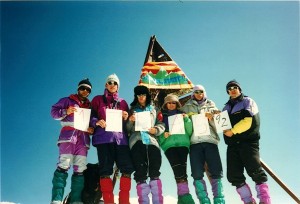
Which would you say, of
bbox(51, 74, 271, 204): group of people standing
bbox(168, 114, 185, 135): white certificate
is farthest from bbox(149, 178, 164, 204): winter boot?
bbox(168, 114, 185, 135): white certificate

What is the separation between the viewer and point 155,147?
5.19 metres

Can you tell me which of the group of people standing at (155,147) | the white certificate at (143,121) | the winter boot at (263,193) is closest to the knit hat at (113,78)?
the group of people standing at (155,147)

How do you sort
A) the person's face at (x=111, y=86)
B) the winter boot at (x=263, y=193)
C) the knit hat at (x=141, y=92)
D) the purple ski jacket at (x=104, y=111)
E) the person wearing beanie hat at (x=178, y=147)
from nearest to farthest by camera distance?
1. the winter boot at (x=263, y=193)
2. the person wearing beanie hat at (x=178, y=147)
3. the purple ski jacket at (x=104, y=111)
4. the person's face at (x=111, y=86)
5. the knit hat at (x=141, y=92)

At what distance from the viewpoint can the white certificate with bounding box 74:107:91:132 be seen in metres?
5.27

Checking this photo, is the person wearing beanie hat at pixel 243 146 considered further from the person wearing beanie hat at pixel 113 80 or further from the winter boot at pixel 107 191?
the person wearing beanie hat at pixel 113 80

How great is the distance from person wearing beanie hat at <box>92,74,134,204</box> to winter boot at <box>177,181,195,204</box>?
2.95ft

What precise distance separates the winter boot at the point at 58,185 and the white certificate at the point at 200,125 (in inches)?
101

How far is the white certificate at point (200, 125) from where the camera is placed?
5.39m

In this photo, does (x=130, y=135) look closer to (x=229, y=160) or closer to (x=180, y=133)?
(x=180, y=133)

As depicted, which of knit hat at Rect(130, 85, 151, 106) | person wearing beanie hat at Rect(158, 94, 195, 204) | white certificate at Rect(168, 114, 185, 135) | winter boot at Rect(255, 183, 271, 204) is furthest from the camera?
knit hat at Rect(130, 85, 151, 106)

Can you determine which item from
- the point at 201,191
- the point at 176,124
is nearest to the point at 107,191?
the point at 201,191

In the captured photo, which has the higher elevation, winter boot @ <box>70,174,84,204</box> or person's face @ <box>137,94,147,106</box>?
person's face @ <box>137,94,147,106</box>

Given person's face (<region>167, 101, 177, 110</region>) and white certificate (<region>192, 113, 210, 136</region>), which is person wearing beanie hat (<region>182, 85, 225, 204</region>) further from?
person's face (<region>167, 101, 177, 110</region>)

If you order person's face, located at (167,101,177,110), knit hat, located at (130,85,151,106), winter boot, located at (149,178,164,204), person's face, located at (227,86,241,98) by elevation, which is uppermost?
knit hat, located at (130,85,151,106)
